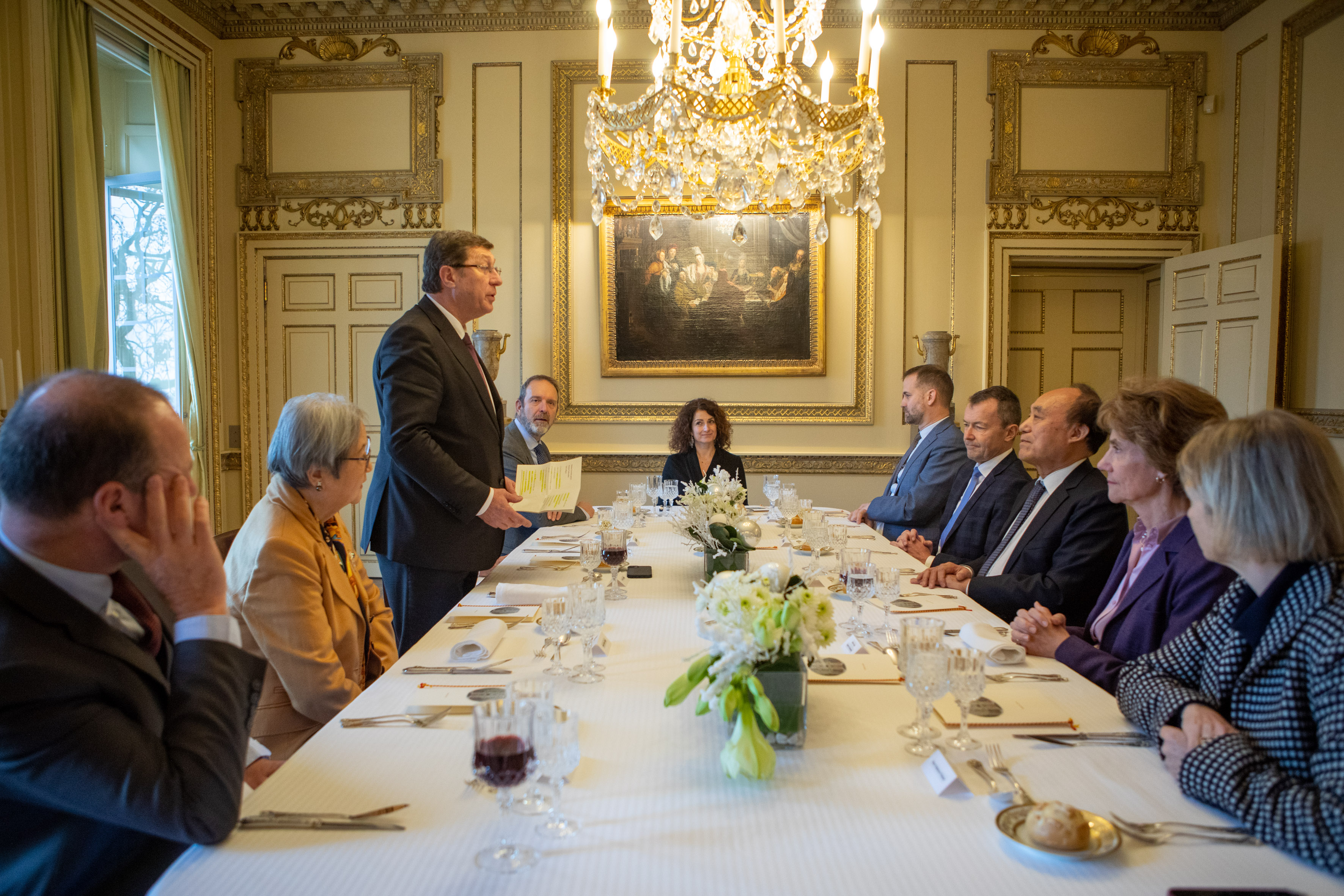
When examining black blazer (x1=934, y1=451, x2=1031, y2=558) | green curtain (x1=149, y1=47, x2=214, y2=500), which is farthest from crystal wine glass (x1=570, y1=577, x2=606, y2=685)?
green curtain (x1=149, y1=47, x2=214, y2=500)

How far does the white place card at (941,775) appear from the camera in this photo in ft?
4.10

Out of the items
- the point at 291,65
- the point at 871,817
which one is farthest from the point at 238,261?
the point at 871,817

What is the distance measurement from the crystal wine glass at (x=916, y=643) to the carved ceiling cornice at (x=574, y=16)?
547 cm

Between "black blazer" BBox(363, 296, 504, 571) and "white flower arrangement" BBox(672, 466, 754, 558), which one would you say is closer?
"white flower arrangement" BBox(672, 466, 754, 558)

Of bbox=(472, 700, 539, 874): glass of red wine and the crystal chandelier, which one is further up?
the crystal chandelier

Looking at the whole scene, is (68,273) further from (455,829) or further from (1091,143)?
(1091,143)

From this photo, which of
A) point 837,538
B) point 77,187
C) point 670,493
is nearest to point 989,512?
point 837,538

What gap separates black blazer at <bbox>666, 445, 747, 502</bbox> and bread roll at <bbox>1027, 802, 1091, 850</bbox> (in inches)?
157

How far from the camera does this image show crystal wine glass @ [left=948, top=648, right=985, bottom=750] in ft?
4.56

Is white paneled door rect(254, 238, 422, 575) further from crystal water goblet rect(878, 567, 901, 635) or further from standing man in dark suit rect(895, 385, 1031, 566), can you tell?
crystal water goblet rect(878, 567, 901, 635)

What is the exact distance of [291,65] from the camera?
6098mm

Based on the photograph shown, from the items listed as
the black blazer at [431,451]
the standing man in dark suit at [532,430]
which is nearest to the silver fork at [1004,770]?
the black blazer at [431,451]

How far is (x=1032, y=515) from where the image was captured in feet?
9.45

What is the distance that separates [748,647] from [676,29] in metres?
2.71
